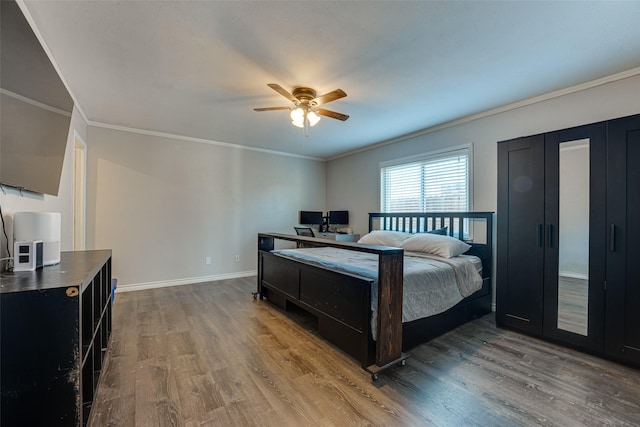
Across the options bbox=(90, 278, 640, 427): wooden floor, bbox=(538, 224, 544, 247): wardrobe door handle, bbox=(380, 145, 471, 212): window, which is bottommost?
bbox=(90, 278, 640, 427): wooden floor

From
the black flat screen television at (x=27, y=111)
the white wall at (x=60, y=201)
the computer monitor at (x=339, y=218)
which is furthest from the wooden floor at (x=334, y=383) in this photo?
the computer monitor at (x=339, y=218)

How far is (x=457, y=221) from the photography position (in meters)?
3.76

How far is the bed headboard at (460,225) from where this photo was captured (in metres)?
3.37

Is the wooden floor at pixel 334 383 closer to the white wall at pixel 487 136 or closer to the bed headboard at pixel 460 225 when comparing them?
the bed headboard at pixel 460 225

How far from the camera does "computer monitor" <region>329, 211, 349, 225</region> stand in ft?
18.5

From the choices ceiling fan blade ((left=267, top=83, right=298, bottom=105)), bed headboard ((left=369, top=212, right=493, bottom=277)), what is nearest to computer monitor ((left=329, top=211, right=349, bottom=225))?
bed headboard ((left=369, top=212, right=493, bottom=277))

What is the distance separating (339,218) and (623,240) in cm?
405

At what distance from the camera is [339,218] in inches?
224

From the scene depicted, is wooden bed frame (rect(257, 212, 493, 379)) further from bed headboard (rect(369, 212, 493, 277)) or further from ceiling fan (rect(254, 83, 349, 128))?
ceiling fan (rect(254, 83, 349, 128))

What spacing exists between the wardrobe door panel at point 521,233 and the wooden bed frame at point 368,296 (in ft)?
1.24

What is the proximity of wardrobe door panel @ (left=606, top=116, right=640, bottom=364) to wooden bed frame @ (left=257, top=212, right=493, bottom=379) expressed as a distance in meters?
1.10

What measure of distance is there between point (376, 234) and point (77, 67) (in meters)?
3.80

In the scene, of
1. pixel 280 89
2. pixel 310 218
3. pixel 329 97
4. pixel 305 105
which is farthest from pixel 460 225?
pixel 310 218

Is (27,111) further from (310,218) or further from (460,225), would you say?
(310,218)
